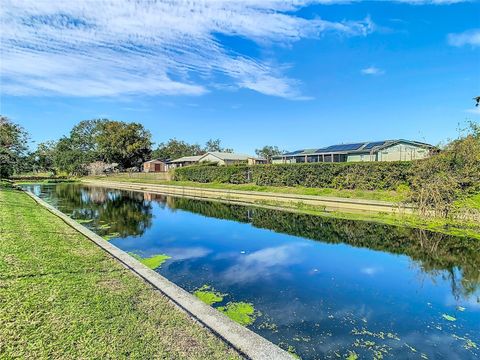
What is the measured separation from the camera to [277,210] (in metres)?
18.7

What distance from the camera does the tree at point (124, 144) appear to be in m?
62.0

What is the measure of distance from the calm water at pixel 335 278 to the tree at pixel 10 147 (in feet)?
50.0

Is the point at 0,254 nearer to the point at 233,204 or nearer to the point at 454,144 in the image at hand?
the point at 233,204

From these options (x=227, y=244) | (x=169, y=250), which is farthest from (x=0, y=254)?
(x=227, y=244)

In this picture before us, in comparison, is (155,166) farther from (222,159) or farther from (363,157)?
(363,157)

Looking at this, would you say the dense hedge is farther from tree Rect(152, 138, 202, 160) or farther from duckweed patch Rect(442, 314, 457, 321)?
tree Rect(152, 138, 202, 160)

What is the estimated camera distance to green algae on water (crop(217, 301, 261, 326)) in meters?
5.21

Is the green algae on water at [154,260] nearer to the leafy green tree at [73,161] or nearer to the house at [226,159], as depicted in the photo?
the house at [226,159]

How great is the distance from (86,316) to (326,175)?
21779 mm

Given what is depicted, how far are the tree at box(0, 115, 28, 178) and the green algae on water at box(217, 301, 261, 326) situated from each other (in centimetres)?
2434

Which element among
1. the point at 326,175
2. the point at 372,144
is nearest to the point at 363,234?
the point at 326,175

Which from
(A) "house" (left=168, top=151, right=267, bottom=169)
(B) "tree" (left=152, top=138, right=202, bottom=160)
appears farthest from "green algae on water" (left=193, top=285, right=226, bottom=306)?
(B) "tree" (left=152, top=138, right=202, bottom=160)

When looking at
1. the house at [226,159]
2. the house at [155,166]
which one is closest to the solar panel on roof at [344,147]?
the house at [226,159]

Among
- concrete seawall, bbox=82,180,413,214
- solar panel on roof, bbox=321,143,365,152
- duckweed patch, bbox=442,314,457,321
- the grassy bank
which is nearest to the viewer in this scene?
duckweed patch, bbox=442,314,457,321
